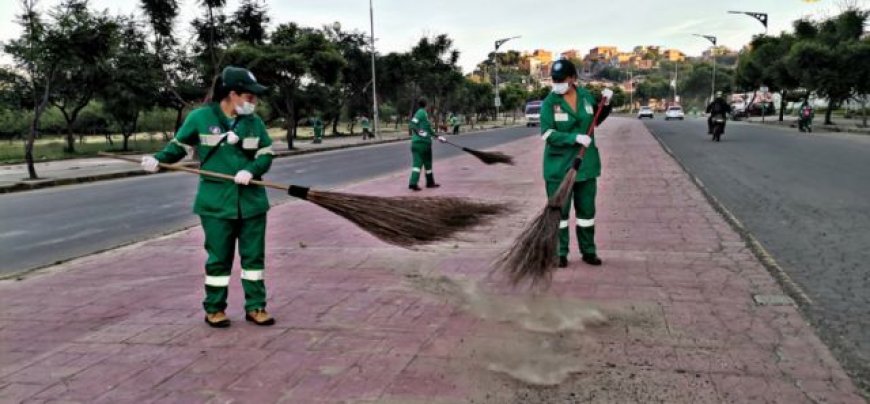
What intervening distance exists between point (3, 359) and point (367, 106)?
41.1 metres

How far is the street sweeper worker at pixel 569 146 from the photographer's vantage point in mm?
5301

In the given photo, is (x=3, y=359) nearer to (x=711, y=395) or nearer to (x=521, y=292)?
(x=521, y=292)

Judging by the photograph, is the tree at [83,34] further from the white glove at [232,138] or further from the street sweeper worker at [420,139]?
the white glove at [232,138]

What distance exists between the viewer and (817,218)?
25.3ft

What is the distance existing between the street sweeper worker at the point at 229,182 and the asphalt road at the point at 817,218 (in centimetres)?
326

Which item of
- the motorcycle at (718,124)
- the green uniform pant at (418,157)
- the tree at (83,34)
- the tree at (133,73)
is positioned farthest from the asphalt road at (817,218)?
the tree at (133,73)

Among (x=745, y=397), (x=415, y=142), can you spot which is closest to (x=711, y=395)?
(x=745, y=397)

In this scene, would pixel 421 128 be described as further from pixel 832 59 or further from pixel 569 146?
pixel 832 59

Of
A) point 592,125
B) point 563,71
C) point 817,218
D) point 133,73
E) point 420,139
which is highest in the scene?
point 133,73

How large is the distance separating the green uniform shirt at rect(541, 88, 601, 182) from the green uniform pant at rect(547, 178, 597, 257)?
8cm

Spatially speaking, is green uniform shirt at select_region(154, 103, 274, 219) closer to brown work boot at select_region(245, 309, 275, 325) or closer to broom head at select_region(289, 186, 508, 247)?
broom head at select_region(289, 186, 508, 247)

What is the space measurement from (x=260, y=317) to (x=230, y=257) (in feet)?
1.35

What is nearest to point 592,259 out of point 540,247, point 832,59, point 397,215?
point 540,247

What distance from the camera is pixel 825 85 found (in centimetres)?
3025
